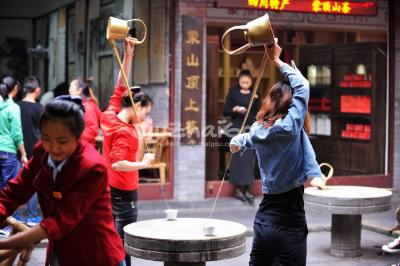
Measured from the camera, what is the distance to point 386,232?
9.49m

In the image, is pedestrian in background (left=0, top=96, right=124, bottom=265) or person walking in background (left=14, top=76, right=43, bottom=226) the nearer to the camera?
pedestrian in background (left=0, top=96, right=124, bottom=265)

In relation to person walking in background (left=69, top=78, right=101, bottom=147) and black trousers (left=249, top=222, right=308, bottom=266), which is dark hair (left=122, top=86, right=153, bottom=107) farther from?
black trousers (left=249, top=222, right=308, bottom=266)

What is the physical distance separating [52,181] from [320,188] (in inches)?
213

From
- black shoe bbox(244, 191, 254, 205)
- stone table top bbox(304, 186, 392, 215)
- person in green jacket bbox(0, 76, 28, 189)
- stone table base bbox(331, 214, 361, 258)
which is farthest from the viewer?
black shoe bbox(244, 191, 254, 205)

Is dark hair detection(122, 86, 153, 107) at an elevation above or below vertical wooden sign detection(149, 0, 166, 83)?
below

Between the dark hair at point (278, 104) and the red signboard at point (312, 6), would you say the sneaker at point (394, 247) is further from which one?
the red signboard at point (312, 6)

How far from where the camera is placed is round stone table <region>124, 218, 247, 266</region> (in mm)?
4914

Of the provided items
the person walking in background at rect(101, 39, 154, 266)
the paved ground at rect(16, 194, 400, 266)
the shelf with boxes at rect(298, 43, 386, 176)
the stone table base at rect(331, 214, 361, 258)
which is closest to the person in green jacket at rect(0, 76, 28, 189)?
the paved ground at rect(16, 194, 400, 266)

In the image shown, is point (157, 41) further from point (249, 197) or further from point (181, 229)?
point (181, 229)

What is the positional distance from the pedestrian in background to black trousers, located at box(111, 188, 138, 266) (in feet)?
7.93

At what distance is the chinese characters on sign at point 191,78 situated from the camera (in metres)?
11.0

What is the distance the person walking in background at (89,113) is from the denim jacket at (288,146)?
2.60m

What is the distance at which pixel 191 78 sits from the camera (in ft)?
36.3

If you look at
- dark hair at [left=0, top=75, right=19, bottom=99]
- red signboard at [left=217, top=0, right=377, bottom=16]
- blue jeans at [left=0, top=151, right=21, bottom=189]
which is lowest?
blue jeans at [left=0, top=151, right=21, bottom=189]
